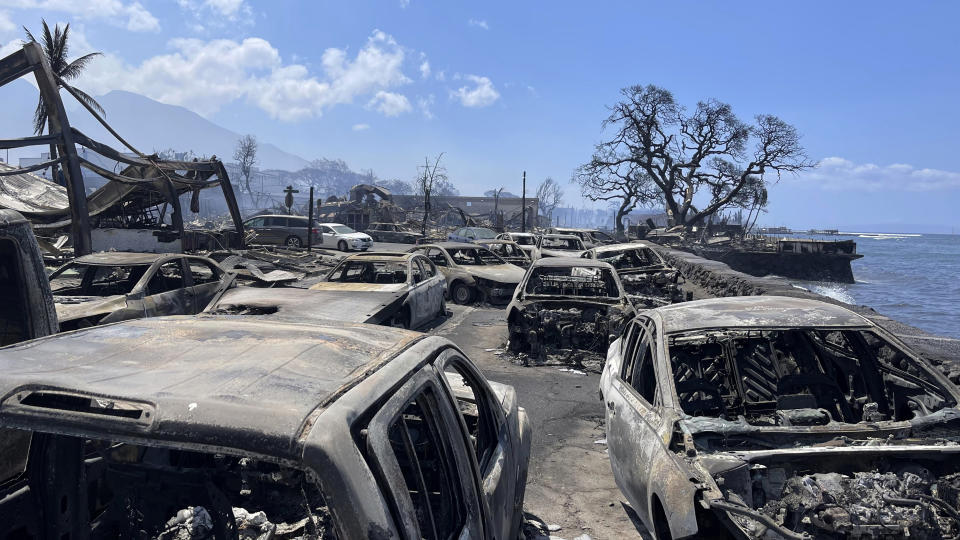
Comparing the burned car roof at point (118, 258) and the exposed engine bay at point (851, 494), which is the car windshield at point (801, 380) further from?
the burned car roof at point (118, 258)

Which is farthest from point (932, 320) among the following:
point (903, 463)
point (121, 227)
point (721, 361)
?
point (121, 227)

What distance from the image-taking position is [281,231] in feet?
99.2

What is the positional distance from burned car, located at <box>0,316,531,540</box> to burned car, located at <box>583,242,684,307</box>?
1119 cm

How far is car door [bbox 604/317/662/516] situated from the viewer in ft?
12.4

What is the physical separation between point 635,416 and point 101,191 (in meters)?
21.1

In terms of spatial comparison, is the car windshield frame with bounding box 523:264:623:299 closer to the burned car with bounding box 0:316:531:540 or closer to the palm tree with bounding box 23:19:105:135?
the burned car with bounding box 0:316:531:540

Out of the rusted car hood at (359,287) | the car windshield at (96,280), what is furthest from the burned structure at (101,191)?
the rusted car hood at (359,287)

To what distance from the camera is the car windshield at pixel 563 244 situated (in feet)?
63.2

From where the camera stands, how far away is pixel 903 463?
11.1 ft

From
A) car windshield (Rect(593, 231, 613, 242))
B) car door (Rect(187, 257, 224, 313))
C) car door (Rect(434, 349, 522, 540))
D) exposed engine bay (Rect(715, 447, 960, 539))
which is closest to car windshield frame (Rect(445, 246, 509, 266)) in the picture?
car door (Rect(187, 257, 224, 313))

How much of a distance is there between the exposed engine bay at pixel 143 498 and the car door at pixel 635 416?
2.04 meters

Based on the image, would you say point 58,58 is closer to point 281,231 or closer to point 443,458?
point 281,231

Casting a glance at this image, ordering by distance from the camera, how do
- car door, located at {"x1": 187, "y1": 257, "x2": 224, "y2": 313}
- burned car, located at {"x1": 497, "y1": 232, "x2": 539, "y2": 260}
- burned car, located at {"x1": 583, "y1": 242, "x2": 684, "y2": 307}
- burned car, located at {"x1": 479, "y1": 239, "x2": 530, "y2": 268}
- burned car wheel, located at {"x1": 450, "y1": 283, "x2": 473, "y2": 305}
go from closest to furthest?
car door, located at {"x1": 187, "y1": 257, "x2": 224, "y2": 313}, burned car, located at {"x1": 583, "y1": 242, "x2": 684, "y2": 307}, burned car wheel, located at {"x1": 450, "y1": 283, "x2": 473, "y2": 305}, burned car, located at {"x1": 479, "y1": 239, "x2": 530, "y2": 268}, burned car, located at {"x1": 497, "y1": 232, "x2": 539, "y2": 260}

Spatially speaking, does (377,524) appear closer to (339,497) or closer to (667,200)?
(339,497)
